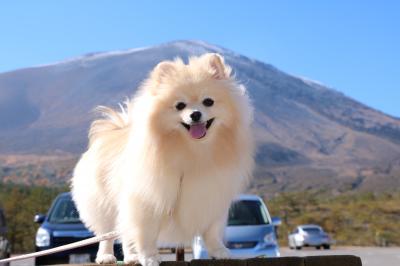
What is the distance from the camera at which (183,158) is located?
221 inches

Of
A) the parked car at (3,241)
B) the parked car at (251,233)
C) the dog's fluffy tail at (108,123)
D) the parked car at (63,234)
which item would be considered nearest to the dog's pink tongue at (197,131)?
the dog's fluffy tail at (108,123)

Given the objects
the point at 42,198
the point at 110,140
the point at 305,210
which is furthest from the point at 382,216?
the point at 110,140

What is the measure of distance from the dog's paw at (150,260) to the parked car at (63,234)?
6.45 meters

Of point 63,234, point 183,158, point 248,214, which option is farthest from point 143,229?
point 248,214

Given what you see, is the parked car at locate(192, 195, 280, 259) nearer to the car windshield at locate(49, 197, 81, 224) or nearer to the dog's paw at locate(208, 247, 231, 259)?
the car windshield at locate(49, 197, 81, 224)

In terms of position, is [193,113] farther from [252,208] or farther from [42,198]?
[42,198]

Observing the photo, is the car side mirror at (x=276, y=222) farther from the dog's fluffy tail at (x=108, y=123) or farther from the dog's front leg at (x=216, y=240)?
the dog's front leg at (x=216, y=240)

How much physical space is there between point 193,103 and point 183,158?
0.44m

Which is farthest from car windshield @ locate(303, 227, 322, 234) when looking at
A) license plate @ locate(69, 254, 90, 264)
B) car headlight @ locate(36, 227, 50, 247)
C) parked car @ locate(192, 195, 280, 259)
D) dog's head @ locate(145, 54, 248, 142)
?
dog's head @ locate(145, 54, 248, 142)

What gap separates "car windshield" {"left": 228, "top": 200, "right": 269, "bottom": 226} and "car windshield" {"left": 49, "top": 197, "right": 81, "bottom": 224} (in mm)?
2978

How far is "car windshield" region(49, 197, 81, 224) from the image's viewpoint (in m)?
13.8

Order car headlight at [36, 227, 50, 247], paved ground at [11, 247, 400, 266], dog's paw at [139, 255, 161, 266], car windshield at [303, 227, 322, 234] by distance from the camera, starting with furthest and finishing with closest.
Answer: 1. car windshield at [303, 227, 322, 234]
2. paved ground at [11, 247, 400, 266]
3. car headlight at [36, 227, 50, 247]
4. dog's paw at [139, 255, 161, 266]

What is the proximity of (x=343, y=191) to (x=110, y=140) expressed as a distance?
133 meters

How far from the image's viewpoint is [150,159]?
5598 millimetres
